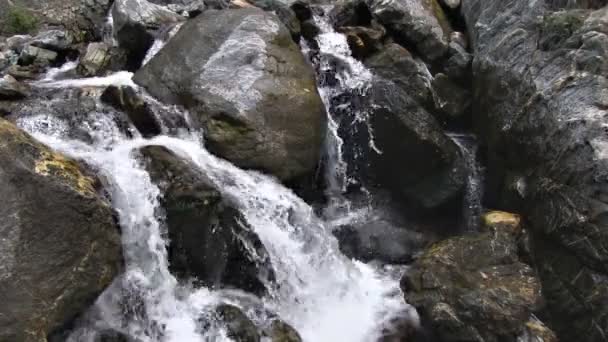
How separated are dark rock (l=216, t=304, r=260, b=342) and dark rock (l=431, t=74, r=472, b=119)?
5.25m

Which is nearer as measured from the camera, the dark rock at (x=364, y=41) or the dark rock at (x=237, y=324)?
the dark rock at (x=237, y=324)

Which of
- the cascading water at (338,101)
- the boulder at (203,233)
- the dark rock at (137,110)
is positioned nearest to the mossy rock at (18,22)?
the dark rock at (137,110)

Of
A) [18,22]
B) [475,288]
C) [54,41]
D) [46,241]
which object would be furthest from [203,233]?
[18,22]

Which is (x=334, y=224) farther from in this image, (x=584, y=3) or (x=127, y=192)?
(x=584, y=3)

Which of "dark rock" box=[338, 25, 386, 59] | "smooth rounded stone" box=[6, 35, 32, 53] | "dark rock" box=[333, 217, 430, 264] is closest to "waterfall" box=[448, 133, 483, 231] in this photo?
"dark rock" box=[333, 217, 430, 264]

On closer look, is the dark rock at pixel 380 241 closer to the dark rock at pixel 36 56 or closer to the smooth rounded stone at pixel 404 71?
the smooth rounded stone at pixel 404 71

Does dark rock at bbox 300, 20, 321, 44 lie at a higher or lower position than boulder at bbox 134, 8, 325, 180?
higher

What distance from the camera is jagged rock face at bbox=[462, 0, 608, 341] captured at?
21.1ft

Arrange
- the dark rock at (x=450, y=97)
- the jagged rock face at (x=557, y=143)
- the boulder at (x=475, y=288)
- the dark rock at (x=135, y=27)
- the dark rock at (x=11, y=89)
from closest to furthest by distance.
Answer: the boulder at (x=475, y=288) < the jagged rock face at (x=557, y=143) < the dark rock at (x=11, y=89) < the dark rock at (x=450, y=97) < the dark rock at (x=135, y=27)

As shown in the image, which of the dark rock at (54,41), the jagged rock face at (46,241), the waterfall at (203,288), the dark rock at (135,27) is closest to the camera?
the jagged rock face at (46,241)

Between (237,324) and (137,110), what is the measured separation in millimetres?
3558

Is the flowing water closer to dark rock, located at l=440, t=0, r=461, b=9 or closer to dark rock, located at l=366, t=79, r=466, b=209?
dark rock, located at l=366, t=79, r=466, b=209

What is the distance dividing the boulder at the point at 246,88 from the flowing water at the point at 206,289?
1.03 ft

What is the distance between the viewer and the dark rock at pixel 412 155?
9.05m
